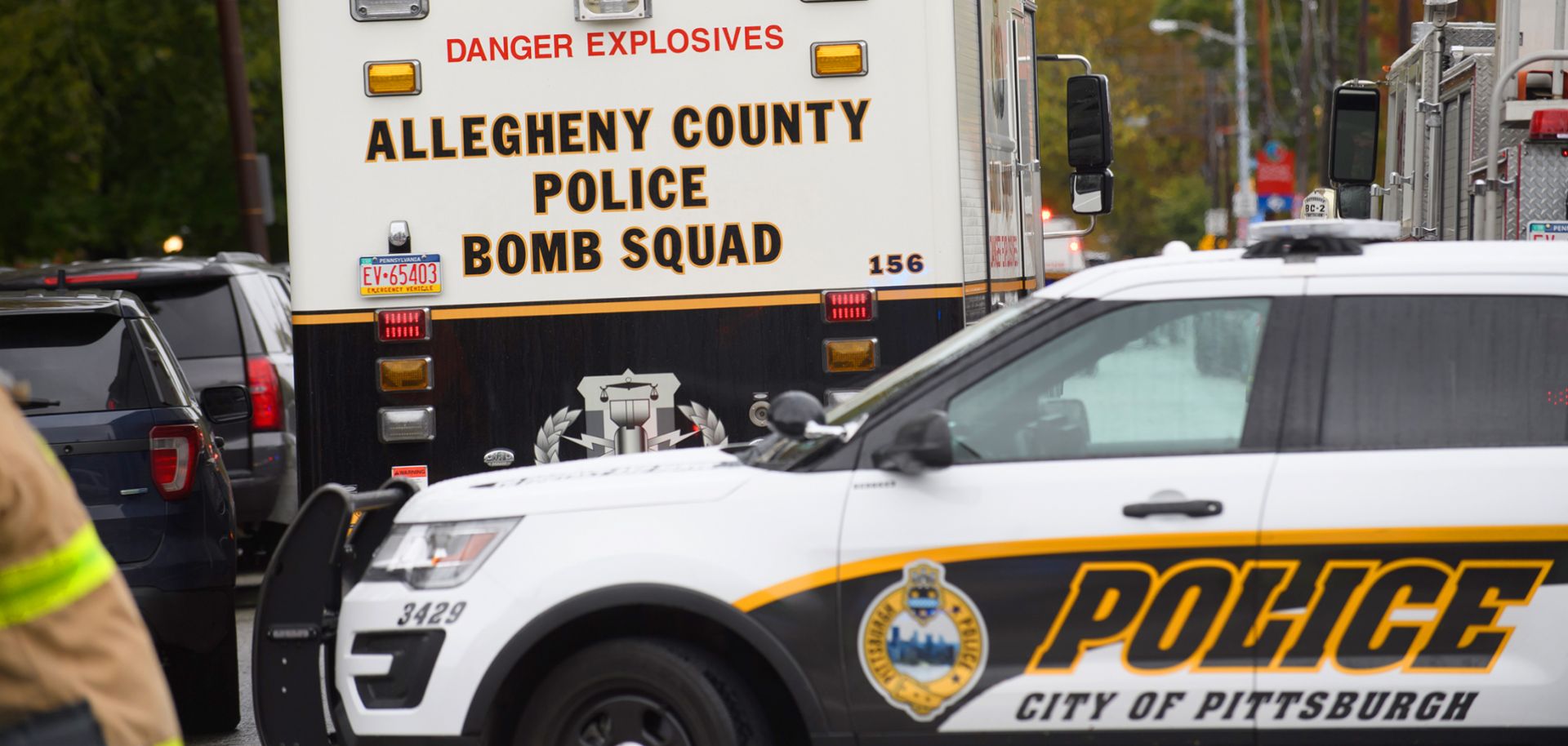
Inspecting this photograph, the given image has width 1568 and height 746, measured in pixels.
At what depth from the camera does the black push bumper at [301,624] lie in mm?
5238

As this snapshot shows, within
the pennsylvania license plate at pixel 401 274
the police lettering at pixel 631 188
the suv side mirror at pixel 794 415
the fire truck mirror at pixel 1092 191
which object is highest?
the police lettering at pixel 631 188

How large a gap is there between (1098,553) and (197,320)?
7394mm

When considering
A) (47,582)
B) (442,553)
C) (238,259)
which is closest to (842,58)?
(442,553)

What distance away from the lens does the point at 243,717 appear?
779 cm

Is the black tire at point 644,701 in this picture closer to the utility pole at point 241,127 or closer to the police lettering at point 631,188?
the police lettering at point 631,188

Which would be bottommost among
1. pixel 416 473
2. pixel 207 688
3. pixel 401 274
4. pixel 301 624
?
pixel 207 688

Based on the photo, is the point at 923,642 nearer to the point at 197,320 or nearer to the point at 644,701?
the point at 644,701

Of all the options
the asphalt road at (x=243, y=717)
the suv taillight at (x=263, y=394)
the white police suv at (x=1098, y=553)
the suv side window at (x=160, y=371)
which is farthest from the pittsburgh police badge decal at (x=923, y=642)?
the suv taillight at (x=263, y=394)

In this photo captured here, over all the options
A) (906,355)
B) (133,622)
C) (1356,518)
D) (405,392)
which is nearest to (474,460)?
(405,392)

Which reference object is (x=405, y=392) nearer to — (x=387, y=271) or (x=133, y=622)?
(x=387, y=271)

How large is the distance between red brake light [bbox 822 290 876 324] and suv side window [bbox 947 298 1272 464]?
2.05m

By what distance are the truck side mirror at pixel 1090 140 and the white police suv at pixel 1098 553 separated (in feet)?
13.7

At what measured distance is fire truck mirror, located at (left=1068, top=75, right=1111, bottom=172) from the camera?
9.11 metres

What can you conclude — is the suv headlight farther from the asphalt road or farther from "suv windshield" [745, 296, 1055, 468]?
the asphalt road
